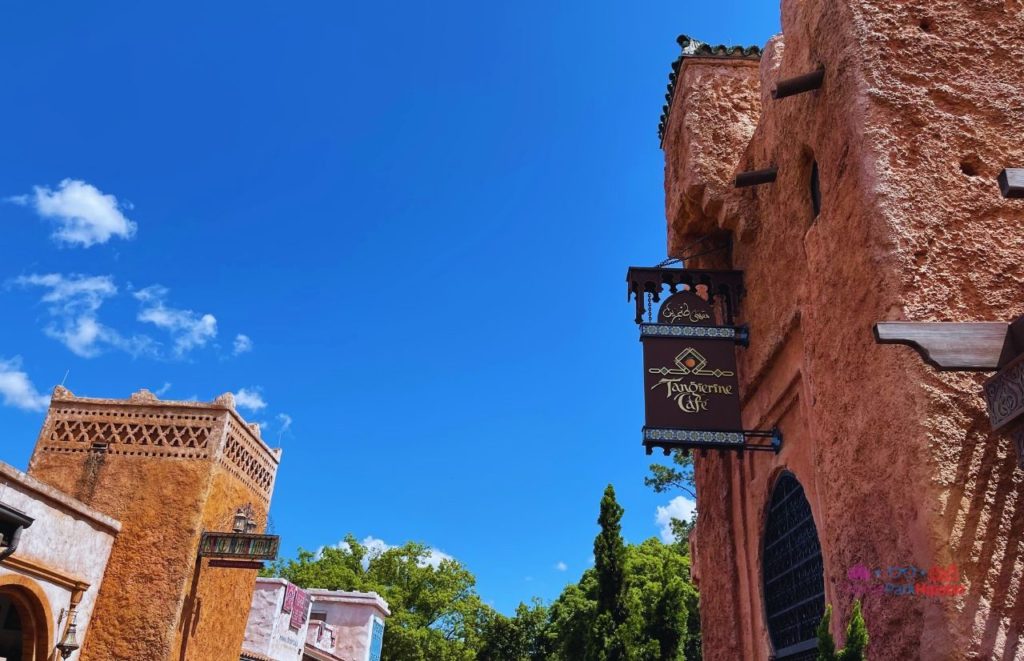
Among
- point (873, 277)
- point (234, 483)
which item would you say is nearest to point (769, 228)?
point (873, 277)

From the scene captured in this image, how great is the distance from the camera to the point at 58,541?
1048cm

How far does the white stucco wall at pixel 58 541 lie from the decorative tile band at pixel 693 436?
25.7 feet

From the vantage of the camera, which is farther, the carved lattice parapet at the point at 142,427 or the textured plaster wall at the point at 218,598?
the carved lattice parapet at the point at 142,427

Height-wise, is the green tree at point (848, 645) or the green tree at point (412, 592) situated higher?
the green tree at point (412, 592)

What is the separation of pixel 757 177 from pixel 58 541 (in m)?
10.3

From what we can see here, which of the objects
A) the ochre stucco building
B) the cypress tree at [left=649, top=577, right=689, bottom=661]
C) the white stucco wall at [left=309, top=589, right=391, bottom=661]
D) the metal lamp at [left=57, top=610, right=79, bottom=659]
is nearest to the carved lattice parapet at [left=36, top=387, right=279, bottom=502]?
the metal lamp at [left=57, top=610, right=79, bottom=659]

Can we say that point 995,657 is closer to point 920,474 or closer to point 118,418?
point 920,474

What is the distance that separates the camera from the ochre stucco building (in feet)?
12.8

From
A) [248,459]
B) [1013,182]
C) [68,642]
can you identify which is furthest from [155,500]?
[1013,182]

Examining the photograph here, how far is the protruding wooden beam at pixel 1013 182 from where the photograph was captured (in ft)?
11.8

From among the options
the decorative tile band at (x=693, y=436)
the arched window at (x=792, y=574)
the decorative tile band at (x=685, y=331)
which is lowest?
the arched window at (x=792, y=574)

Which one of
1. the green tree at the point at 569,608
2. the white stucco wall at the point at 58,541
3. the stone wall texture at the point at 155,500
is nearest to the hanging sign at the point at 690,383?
the white stucco wall at the point at 58,541

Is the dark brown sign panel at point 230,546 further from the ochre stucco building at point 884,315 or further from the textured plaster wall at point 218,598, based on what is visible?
the ochre stucco building at point 884,315

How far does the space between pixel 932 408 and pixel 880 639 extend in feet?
4.28
